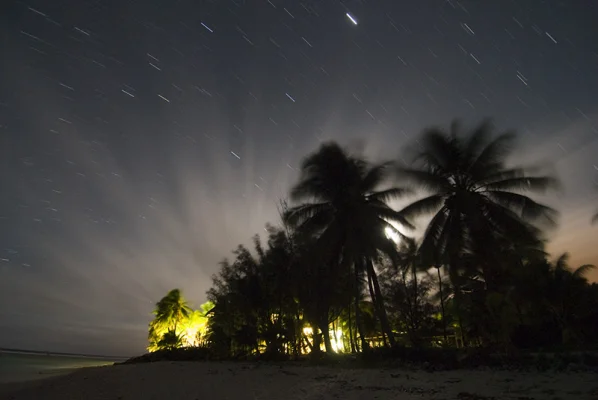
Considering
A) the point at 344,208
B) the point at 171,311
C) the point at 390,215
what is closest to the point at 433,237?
the point at 390,215

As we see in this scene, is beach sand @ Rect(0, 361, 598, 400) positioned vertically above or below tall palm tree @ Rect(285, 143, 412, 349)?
below

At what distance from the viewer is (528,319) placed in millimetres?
20969

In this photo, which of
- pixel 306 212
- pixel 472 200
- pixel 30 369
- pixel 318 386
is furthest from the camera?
pixel 30 369

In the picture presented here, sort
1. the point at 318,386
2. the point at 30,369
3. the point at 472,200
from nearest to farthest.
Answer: the point at 318,386 → the point at 472,200 → the point at 30,369

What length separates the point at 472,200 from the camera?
16500 millimetres

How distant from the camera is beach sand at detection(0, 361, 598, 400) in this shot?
→ 22.6ft

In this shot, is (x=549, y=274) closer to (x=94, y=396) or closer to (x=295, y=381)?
(x=295, y=381)

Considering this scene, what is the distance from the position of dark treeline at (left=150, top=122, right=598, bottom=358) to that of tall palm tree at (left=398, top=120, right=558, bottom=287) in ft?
0.17

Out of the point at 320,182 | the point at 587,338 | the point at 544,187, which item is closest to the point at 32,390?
the point at 320,182

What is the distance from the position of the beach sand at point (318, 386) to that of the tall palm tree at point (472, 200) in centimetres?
850

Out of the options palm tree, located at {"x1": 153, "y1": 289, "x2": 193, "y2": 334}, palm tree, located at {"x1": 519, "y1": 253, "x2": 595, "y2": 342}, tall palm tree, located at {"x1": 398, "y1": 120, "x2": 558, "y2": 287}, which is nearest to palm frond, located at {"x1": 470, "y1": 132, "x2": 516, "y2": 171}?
tall palm tree, located at {"x1": 398, "y1": 120, "x2": 558, "y2": 287}

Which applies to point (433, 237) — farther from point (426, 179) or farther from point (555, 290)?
point (555, 290)

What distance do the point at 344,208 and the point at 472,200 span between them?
23.3ft

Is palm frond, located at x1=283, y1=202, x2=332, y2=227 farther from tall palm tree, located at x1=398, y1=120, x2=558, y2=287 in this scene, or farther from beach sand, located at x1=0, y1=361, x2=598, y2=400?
beach sand, located at x1=0, y1=361, x2=598, y2=400
